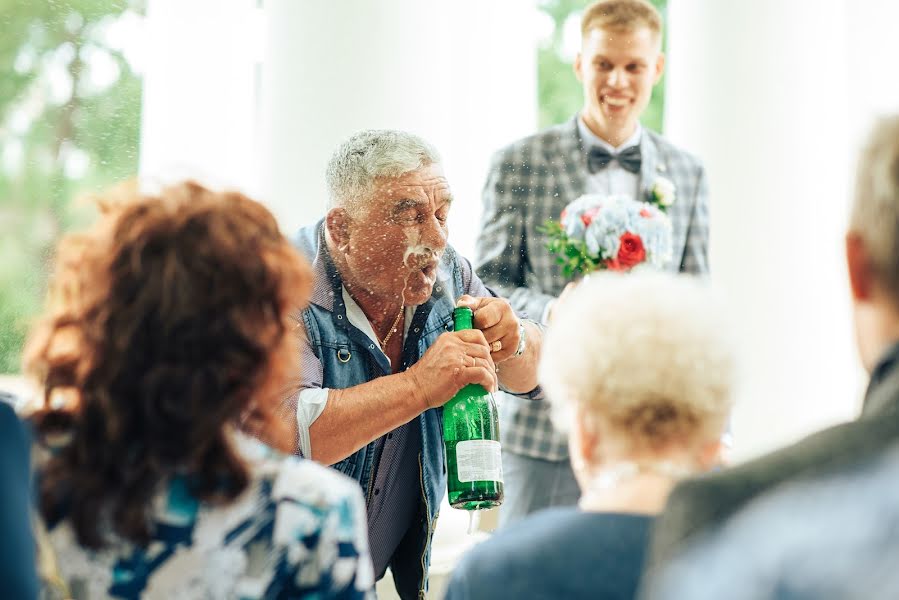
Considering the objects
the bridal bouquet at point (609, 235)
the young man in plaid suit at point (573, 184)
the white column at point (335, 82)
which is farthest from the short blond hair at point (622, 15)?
the bridal bouquet at point (609, 235)

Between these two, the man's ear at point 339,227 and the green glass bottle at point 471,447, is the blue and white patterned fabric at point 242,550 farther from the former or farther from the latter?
the man's ear at point 339,227

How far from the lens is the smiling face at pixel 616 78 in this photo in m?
3.91

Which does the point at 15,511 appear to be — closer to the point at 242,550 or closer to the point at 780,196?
the point at 242,550

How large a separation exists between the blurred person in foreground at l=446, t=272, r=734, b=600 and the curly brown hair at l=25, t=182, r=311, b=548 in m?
0.37

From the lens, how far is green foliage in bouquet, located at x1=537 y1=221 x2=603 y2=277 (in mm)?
3523

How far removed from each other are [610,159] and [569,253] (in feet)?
1.61

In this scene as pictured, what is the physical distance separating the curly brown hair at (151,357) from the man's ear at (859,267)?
2.34ft

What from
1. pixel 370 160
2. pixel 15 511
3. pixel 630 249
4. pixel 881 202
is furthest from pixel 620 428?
pixel 630 249

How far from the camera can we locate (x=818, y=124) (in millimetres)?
4785

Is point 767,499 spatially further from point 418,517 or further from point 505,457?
point 505,457

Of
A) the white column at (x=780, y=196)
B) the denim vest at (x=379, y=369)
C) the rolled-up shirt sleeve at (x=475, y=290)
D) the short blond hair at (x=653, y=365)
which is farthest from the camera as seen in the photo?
the white column at (x=780, y=196)

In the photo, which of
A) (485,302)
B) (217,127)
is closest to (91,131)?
(217,127)

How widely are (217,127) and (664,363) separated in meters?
3.31

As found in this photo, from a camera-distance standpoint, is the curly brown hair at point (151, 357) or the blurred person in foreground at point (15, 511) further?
the curly brown hair at point (151, 357)
